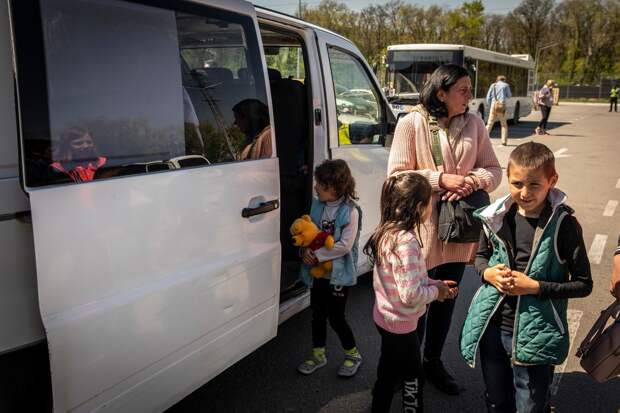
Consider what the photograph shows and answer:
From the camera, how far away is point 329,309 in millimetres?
3180

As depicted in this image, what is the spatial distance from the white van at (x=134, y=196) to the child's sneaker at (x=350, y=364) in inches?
24.1

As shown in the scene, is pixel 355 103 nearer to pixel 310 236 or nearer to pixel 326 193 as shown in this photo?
pixel 326 193

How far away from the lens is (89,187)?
1825mm

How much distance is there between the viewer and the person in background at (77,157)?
1.79 meters

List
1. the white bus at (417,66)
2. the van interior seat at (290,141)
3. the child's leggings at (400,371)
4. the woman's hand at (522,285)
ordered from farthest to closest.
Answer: the white bus at (417,66) < the van interior seat at (290,141) < the child's leggings at (400,371) < the woman's hand at (522,285)

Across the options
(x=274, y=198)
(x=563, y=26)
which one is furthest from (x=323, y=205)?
(x=563, y=26)

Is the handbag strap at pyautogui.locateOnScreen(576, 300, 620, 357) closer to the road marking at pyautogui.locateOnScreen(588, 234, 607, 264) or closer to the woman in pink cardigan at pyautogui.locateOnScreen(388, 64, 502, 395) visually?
the woman in pink cardigan at pyautogui.locateOnScreen(388, 64, 502, 395)

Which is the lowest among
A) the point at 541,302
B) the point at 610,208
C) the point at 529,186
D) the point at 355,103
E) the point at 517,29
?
the point at 610,208

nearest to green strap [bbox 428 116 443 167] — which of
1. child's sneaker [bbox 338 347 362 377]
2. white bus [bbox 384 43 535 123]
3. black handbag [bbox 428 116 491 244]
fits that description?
black handbag [bbox 428 116 491 244]

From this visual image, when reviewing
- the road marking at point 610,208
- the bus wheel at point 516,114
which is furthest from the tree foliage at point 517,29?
the road marking at point 610,208

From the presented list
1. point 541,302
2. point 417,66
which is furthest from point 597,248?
point 417,66

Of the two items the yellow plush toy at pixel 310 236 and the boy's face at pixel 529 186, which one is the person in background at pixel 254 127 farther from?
the boy's face at pixel 529 186

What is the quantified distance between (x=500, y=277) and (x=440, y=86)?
43.5 inches

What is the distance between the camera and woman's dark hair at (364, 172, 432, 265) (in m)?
2.37
